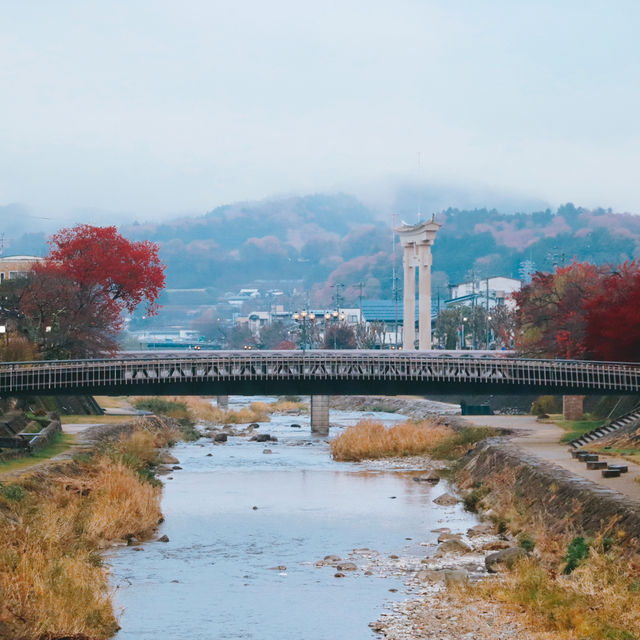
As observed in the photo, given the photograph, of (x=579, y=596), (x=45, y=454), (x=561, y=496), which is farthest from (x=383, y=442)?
(x=579, y=596)

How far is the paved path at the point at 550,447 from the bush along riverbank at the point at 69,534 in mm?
18997

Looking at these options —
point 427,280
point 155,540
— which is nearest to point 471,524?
point 155,540

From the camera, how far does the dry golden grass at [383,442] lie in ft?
306

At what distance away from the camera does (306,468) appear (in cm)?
8656

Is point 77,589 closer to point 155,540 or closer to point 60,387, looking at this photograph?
point 155,540

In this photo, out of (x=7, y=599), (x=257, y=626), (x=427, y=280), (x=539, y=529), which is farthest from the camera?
(x=427, y=280)

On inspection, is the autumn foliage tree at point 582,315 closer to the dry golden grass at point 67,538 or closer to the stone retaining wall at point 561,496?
the stone retaining wall at point 561,496

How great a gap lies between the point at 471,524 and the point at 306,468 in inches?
1093

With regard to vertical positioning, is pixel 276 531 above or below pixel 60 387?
below

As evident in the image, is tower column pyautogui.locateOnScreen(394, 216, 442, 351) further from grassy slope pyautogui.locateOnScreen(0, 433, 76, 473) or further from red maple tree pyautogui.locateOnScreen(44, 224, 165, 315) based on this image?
grassy slope pyautogui.locateOnScreen(0, 433, 76, 473)

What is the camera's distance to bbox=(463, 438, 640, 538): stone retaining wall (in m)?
47.9

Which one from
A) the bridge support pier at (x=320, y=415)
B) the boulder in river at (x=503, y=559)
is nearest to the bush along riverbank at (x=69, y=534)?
the boulder in river at (x=503, y=559)

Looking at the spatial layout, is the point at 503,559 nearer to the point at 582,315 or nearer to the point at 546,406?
the point at 582,315

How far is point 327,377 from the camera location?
89875 millimetres
